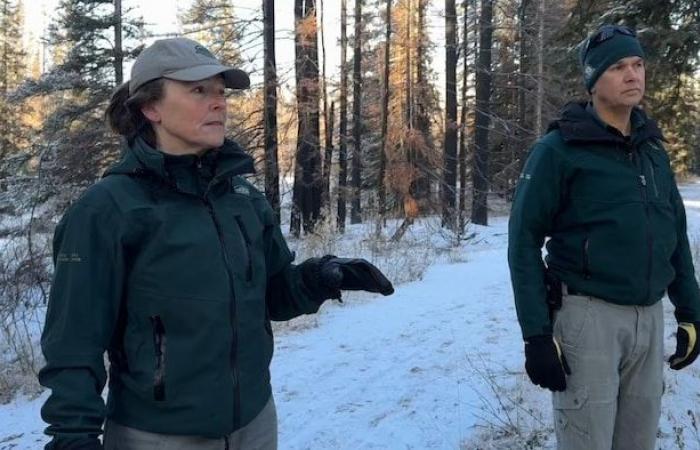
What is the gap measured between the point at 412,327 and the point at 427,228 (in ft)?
35.5

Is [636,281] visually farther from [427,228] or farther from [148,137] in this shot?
[427,228]

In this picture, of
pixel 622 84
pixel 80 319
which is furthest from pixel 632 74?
pixel 80 319

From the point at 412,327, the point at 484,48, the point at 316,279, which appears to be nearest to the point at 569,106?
the point at 316,279

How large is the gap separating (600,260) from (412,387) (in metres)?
2.95

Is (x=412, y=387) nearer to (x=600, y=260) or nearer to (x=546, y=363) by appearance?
(x=546, y=363)

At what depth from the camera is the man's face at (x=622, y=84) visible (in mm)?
2559

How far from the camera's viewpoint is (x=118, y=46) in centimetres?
1897

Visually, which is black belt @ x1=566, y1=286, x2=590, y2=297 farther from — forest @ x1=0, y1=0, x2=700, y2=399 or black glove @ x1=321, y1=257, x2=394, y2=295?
forest @ x1=0, y1=0, x2=700, y2=399

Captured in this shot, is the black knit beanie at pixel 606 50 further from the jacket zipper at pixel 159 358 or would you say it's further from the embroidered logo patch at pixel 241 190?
the jacket zipper at pixel 159 358

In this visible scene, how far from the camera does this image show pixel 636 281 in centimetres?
242

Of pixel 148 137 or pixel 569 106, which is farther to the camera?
pixel 569 106

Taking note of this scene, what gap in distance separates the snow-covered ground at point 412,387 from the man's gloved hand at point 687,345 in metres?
0.80

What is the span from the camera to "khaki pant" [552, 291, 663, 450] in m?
2.40

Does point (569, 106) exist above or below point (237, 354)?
above
